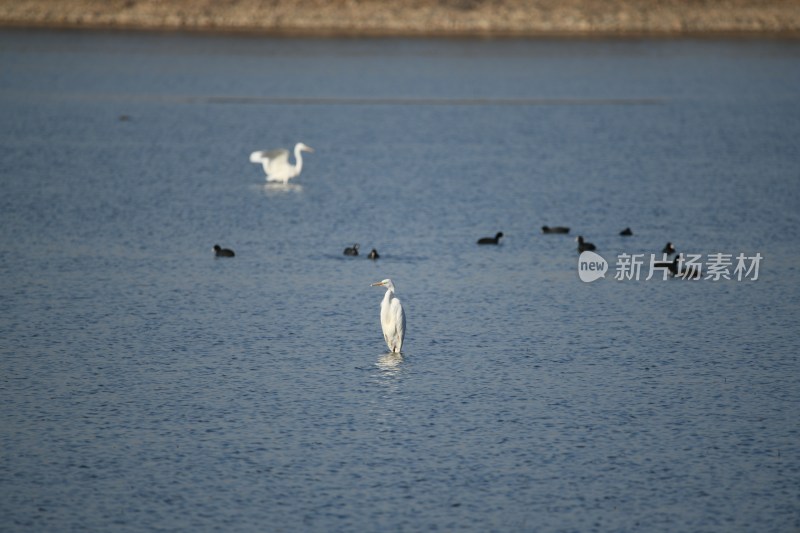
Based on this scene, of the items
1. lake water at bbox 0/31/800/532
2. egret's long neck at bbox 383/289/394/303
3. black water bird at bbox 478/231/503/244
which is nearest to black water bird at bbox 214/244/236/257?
lake water at bbox 0/31/800/532

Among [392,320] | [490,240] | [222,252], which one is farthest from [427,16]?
[392,320]

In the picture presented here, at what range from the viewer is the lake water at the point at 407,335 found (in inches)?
586

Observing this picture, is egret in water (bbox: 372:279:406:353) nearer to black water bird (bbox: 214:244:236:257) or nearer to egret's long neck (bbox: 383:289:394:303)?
egret's long neck (bbox: 383:289:394:303)

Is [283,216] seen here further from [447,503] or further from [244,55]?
[244,55]

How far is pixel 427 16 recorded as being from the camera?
89750 mm

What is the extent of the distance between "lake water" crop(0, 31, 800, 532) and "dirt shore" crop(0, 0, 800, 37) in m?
40.8

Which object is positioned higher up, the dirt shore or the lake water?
the dirt shore

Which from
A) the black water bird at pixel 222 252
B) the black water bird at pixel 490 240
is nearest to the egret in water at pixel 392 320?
the black water bird at pixel 222 252

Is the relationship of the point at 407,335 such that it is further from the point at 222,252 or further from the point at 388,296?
the point at 222,252

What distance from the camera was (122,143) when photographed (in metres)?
45.8

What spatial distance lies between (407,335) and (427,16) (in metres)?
71.0

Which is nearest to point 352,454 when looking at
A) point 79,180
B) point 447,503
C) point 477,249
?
point 447,503

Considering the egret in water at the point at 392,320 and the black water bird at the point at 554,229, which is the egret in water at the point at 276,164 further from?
the egret in water at the point at 392,320

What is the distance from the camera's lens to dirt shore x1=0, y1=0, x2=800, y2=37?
8962 centimetres
